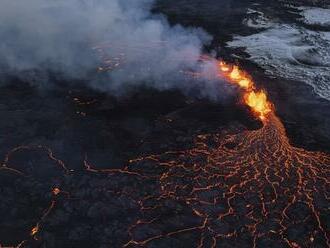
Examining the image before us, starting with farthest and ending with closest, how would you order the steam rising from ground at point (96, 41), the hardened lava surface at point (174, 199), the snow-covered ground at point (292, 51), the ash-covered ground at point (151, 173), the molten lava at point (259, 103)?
the snow-covered ground at point (292, 51) < the steam rising from ground at point (96, 41) < the molten lava at point (259, 103) < the ash-covered ground at point (151, 173) < the hardened lava surface at point (174, 199)

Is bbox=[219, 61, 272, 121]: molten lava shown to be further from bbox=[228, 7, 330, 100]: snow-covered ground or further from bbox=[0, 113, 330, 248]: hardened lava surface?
bbox=[0, 113, 330, 248]: hardened lava surface

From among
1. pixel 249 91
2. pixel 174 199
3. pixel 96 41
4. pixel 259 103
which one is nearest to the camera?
pixel 174 199

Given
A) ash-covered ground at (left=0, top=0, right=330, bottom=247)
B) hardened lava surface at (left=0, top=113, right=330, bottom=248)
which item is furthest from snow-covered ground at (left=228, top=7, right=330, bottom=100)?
hardened lava surface at (left=0, top=113, right=330, bottom=248)

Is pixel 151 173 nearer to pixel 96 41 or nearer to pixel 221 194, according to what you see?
pixel 221 194

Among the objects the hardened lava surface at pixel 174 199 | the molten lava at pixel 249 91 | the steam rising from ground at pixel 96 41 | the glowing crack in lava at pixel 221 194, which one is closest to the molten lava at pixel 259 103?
the molten lava at pixel 249 91

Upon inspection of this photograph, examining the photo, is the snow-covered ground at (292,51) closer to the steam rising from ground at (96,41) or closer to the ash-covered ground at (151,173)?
the ash-covered ground at (151,173)

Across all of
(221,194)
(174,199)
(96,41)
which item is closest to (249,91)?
(221,194)
